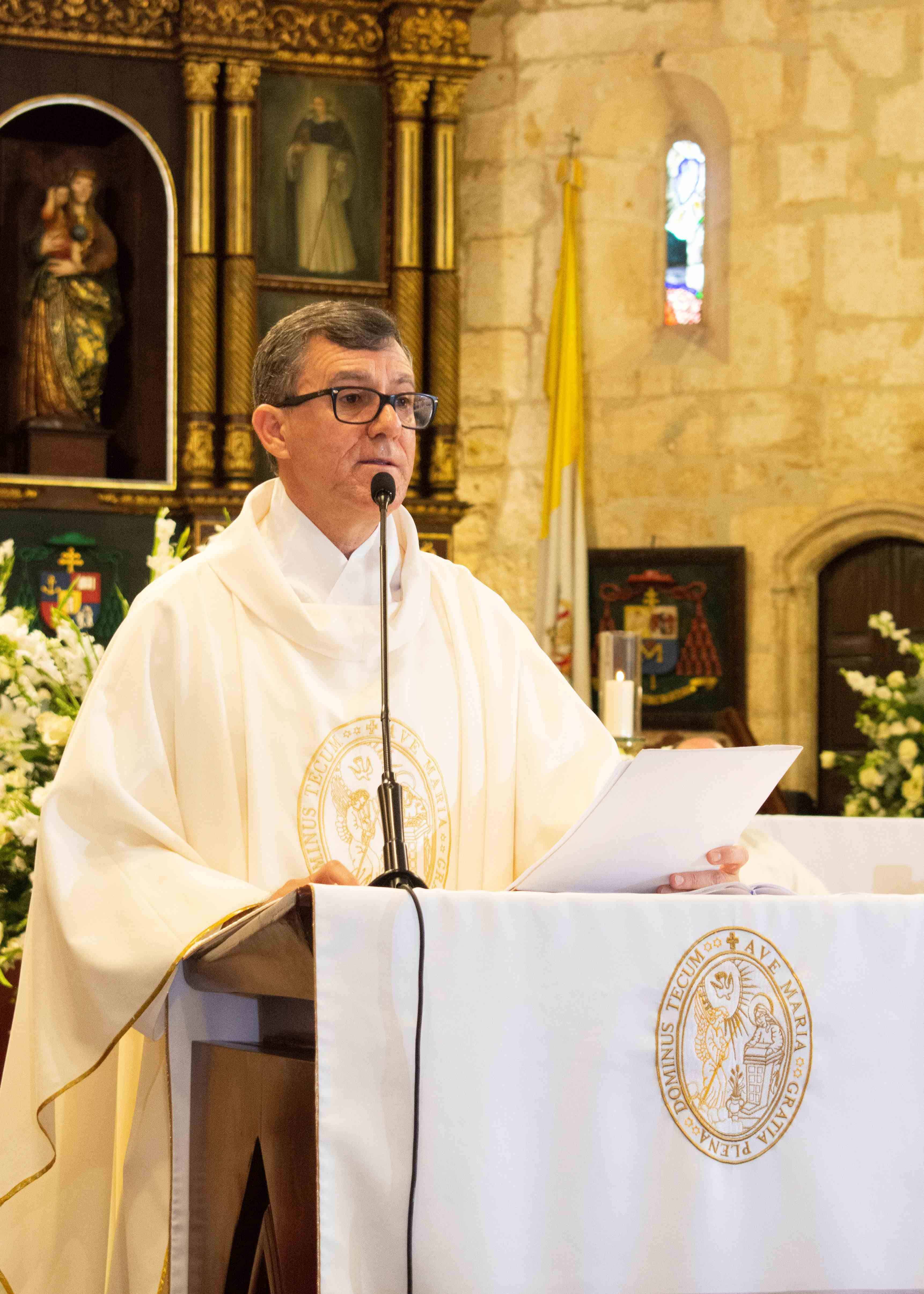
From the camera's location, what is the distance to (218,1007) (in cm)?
223

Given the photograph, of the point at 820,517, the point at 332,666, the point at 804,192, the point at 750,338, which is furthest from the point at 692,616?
the point at 332,666

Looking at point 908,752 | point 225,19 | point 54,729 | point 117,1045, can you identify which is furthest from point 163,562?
point 225,19

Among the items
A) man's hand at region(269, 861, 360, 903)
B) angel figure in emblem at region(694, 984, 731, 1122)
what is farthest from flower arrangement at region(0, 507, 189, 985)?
angel figure in emblem at region(694, 984, 731, 1122)

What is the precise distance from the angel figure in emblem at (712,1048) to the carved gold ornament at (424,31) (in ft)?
24.0

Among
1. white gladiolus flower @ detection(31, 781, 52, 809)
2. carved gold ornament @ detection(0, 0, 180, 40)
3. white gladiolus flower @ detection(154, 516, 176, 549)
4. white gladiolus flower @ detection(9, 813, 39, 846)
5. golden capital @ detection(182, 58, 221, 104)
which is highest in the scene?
carved gold ornament @ detection(0, 0, 180, 40)

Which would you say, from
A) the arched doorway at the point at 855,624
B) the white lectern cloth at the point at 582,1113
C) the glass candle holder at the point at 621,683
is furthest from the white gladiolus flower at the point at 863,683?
the arched doorway at the point at 855,624

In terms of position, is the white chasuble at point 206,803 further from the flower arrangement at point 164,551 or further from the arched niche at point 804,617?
the arched niche at point 804,617

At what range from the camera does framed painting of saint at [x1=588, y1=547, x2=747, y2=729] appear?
29.3 ft

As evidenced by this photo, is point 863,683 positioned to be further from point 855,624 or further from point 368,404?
point 855,624

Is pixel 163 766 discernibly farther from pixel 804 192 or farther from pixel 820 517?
pixel 804 192

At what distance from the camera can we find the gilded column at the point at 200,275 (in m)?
7.92

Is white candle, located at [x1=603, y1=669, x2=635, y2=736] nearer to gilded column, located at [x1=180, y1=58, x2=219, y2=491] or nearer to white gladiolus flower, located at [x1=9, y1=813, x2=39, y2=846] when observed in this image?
white gladiolus flower, located at [x1=9, y1=813, x2=39, y2=846]

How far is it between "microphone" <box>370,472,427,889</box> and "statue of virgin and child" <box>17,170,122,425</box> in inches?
236

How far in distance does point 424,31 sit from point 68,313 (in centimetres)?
235
